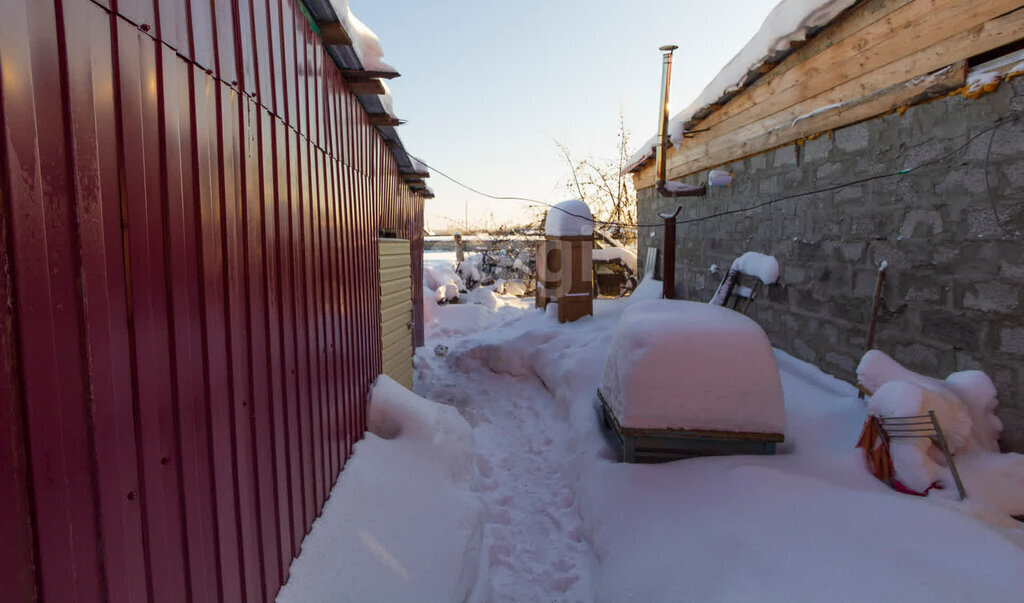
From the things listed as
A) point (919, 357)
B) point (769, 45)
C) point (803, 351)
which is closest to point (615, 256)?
point (769, 45)

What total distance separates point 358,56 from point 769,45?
4693mm

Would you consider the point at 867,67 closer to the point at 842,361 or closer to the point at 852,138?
the point at 852,138

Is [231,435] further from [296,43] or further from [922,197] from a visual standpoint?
[922,197]

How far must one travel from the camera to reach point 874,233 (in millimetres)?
4645

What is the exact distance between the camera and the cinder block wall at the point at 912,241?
347 cm

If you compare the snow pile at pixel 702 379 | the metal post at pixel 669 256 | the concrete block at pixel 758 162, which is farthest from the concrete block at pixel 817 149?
the metal post at pixel 669 256

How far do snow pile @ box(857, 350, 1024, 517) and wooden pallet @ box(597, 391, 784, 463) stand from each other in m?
0.83

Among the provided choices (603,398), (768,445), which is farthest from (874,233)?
(603,398)

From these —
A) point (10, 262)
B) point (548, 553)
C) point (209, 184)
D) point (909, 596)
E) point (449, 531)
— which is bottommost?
point (548, 553)

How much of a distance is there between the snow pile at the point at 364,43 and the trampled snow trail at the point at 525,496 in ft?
13.4

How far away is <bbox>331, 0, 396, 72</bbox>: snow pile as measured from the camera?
385 cm

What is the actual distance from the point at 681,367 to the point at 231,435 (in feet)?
10.6

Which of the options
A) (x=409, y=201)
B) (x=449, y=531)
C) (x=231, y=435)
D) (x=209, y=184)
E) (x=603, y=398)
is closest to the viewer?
(x=209, y=184)

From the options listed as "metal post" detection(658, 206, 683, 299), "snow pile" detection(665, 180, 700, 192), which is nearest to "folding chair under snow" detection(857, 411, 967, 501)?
"metal post" detection(658, 206, 683, 299)
